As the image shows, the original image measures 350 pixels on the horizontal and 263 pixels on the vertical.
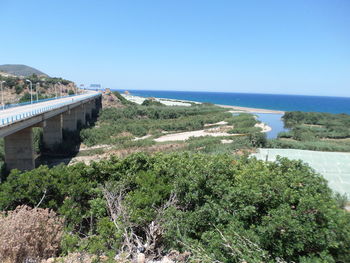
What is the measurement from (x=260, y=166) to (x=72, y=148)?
2750 cm

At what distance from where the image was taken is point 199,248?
6832mm

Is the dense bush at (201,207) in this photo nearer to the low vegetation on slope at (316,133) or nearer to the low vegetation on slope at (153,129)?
the low vegetation on slope at (153,129)

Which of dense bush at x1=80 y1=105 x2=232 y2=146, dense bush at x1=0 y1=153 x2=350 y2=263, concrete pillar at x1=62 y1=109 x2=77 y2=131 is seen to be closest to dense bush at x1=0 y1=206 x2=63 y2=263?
dense bush at x1=0 y1=153 x2=350 y2=263

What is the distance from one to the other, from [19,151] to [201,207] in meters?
20.8

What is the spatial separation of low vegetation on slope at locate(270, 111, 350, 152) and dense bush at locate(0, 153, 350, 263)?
2259cm

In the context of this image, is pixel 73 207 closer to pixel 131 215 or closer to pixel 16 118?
pixel 131 215

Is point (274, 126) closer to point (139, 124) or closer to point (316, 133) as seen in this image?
point (316, 133)

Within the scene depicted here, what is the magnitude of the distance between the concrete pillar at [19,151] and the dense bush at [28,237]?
17.2 m

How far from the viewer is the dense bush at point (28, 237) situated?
648 cm

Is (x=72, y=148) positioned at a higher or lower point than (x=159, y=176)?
lower

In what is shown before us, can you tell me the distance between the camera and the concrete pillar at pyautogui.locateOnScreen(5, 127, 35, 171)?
917 inches

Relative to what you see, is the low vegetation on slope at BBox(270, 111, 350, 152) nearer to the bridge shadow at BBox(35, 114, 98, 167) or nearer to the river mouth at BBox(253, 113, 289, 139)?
the river mouth at BBox(253, 113, 289, 139)

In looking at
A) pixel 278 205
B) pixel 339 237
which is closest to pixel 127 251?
pixel 278 205

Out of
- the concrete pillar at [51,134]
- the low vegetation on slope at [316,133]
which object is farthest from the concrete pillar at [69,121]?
the low vegetation on slope at [316,133]
